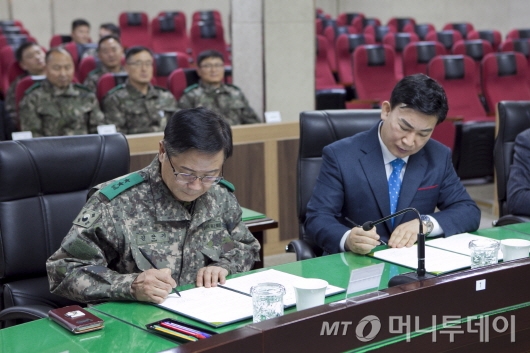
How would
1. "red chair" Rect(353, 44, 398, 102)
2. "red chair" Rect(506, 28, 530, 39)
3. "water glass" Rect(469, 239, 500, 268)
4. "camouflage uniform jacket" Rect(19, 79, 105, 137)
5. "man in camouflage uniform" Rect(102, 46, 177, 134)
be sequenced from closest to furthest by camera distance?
"water glass" Rect(469, 239, 500, 268) < "camouflage uniform jacket" Rect(19, 79, 105, 137) < "man in camouflage uniform" Rect(102, 46, 177, 134) < "red chair" Rect(353, 44, 398, 102) < "red chair" Rect(506, 28, 530, 39)

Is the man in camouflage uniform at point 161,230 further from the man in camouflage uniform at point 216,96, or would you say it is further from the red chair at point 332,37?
the red chair at point 332,37

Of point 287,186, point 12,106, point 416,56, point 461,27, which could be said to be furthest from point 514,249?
point 461,27

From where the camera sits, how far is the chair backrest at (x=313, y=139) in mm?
2877

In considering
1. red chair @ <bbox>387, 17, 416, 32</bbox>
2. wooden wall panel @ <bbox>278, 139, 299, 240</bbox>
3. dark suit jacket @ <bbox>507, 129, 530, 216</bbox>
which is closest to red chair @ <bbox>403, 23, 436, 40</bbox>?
red chair @ <bbox>387, 17, 416, 32</bbox>

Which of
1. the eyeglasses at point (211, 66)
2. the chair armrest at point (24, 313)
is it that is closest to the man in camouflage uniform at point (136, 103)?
the eyeglasses at point (211, 66)

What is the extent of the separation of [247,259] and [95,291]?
0.50m

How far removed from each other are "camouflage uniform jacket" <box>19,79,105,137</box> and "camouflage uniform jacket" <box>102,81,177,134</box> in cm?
10

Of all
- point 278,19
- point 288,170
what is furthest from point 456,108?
point 288,170

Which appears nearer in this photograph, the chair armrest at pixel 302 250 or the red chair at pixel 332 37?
the chair armrest at pixel 302 250

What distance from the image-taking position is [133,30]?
11.6 meters

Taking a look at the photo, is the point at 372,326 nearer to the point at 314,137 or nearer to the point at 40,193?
the point at 40,193

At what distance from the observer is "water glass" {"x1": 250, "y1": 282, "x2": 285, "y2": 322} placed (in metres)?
1.65

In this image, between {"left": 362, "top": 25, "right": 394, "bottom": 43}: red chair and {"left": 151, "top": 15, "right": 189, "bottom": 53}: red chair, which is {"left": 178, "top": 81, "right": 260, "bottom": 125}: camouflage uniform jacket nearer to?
{"left": 151, "top": 15, "right": 189, "bottom": 53}: red chair

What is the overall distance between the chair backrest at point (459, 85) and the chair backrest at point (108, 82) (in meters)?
2.61
